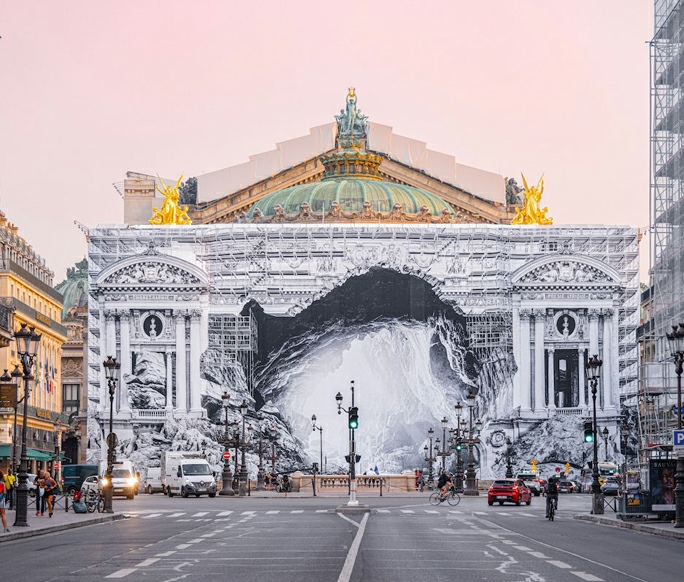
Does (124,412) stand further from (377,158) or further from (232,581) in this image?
(232,581)

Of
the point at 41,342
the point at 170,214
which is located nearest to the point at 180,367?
the point at 41,342

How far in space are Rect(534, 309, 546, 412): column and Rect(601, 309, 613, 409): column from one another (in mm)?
4459

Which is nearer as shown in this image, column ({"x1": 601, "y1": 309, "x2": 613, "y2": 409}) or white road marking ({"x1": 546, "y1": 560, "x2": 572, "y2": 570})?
white road marking ({"x1": 546, "y1": 560, "x2": 572, "y2": 570})

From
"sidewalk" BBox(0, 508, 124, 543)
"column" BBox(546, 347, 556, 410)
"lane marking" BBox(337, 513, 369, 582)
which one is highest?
"column" BBox(546, 347, 556, 410)

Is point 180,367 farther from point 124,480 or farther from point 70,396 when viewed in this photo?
point 70,396

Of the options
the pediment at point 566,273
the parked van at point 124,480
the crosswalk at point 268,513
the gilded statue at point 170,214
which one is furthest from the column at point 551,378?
the crosswalk at point 268,513

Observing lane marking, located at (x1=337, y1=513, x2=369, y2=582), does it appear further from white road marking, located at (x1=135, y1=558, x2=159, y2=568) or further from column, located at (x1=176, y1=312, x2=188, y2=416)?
column, located at (x1=176, y1=312, x2=188, y2=416)

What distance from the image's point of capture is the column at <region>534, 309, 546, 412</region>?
343ft

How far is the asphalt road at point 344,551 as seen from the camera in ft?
77.9

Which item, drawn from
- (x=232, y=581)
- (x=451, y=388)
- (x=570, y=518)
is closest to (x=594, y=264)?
(x=451, y=388)

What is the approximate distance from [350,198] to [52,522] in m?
78.6

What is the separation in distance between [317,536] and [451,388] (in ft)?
231

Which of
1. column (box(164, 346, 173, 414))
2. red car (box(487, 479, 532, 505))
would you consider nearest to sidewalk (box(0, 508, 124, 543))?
red car (box(487, 479, 532, 505))

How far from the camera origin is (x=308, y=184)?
12738 cm
